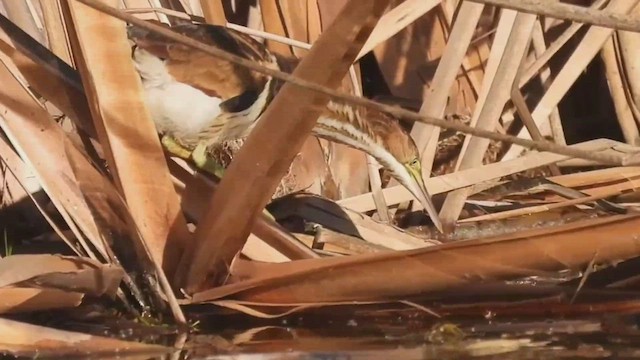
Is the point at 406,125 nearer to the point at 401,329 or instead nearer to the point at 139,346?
the point at 401,329

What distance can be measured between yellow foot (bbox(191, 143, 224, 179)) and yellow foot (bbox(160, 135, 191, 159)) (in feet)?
0.05

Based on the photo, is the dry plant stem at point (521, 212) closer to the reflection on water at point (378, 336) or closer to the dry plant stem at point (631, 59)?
the dry plant stem at point (631, 59)

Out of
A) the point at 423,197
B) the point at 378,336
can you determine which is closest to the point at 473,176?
the point at 423,197

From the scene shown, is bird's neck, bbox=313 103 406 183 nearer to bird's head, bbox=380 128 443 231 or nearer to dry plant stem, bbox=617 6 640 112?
bird's head, bbox=380 128 443 231

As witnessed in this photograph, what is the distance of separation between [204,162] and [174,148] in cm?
11

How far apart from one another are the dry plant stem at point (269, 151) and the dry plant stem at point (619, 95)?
4.44 ft

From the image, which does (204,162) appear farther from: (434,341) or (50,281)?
(434,341)

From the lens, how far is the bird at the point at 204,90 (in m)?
2.34

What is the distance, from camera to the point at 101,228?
1.96m

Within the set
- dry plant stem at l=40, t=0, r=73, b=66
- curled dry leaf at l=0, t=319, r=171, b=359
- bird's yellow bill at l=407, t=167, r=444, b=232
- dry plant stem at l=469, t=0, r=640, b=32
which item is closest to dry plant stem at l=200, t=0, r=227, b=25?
dry plant stem at l=40, t=0, r=73, b=66

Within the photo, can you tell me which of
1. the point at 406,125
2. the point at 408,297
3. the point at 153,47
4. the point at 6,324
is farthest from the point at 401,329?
the point at 406,125

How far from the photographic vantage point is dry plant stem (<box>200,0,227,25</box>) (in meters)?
2.51

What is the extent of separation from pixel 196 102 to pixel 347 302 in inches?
27.6

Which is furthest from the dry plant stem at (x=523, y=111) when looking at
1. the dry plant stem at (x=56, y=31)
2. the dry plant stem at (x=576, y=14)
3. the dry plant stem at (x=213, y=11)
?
the dry plant stem at (x=576, y=14)
